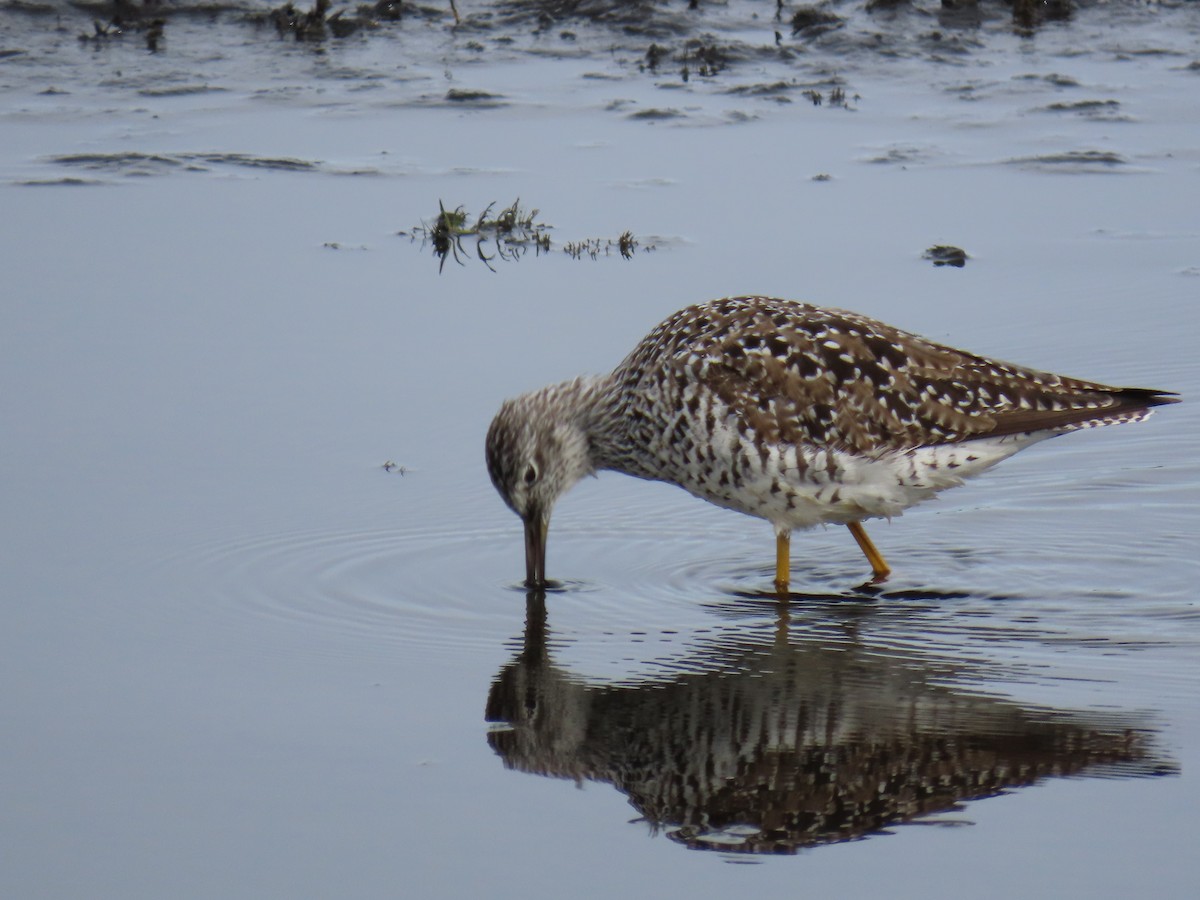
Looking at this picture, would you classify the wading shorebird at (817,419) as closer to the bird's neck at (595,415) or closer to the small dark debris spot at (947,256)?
the bird's neck at (595,415)

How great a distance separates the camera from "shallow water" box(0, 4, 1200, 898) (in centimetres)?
500

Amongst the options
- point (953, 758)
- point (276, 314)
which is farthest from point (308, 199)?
point (953, 758)

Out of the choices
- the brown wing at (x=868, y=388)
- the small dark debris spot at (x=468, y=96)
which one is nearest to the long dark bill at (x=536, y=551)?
the brown wing at (x=868, y=388)

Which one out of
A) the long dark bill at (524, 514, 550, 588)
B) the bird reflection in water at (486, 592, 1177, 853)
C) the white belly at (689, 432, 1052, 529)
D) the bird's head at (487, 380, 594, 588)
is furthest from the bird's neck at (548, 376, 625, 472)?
the bird reflection in water at (486, 592, 1177, 853)

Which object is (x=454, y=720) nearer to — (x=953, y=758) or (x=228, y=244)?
(x=953, y=758)

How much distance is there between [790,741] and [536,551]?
6.67ft

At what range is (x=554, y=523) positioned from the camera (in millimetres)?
8070

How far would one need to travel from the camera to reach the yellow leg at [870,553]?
7.52 meters

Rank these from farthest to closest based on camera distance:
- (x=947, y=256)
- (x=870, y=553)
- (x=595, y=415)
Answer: (x=947, y=256) → (x=595, y=415) → (x=870, y=553)

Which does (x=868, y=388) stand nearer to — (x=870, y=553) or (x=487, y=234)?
(x=870, y=553)

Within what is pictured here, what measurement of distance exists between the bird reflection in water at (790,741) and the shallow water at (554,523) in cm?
2

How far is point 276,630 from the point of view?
6.56m

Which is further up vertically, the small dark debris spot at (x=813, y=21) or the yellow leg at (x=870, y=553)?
the small dark debris spot at (x=813, y=21)

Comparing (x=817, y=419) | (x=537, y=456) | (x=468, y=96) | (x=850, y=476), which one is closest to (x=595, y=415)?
(x=537, y=456)
